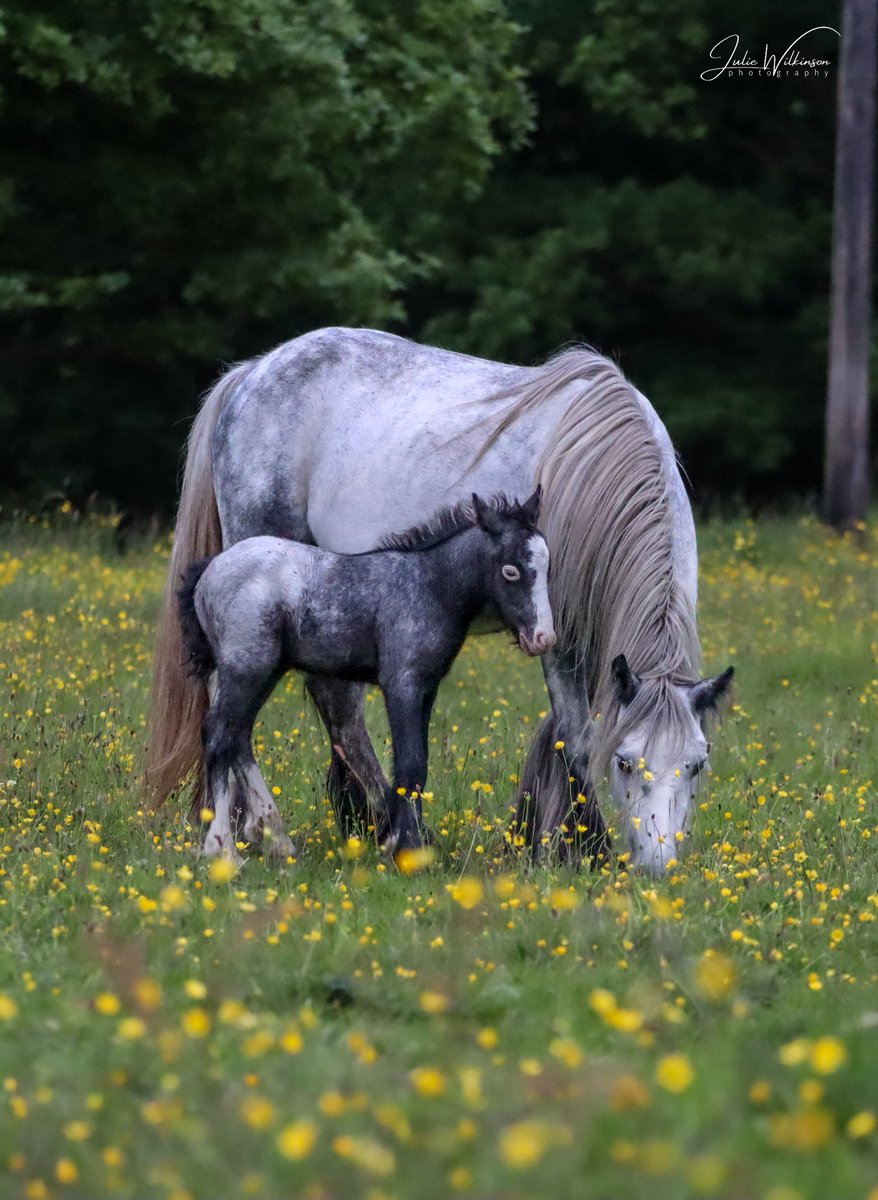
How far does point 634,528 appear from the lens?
629 centimetres

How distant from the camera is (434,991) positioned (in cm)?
427

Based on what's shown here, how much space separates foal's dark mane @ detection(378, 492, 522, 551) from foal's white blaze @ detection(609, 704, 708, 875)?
1055mm

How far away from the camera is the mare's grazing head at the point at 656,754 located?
5727mm

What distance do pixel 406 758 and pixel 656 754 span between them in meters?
0.96

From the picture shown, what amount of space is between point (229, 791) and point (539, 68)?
15849mm

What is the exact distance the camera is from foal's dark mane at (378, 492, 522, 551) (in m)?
6.25

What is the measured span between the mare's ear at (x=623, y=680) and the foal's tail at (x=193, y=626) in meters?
1.67

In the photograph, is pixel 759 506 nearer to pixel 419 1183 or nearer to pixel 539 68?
pixel 539 68

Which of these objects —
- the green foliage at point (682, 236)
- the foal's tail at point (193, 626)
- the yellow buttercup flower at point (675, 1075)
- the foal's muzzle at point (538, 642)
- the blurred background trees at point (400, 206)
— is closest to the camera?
the yellow buttercup flower at point (675, 1075)

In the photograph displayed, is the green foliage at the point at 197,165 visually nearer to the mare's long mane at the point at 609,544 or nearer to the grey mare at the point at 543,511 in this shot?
the grey mare at the point at 543,511

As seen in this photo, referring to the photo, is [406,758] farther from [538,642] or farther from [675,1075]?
[675,1075]

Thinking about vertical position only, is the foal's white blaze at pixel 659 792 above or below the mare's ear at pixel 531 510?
below

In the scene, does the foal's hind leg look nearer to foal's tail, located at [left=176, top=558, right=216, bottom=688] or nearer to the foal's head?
foal's tail, located at [left=176, top=558, right=216, bottom=688]

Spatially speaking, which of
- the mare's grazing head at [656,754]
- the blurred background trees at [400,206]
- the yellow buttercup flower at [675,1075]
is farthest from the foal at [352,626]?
the blurred background trees at [400,206]
